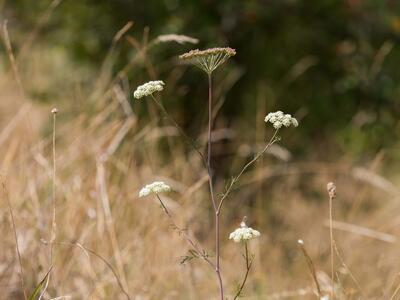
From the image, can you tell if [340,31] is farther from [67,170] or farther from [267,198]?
[67,170]

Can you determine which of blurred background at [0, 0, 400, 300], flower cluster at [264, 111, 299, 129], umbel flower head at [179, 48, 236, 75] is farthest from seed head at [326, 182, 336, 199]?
blurred background at [0, 0, 400, 300]

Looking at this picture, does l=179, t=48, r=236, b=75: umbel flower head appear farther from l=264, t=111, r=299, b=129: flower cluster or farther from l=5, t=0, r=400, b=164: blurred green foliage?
l=5, t=0, r=400, b=164: blurred green foliage

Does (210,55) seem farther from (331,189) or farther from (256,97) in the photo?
(256,97)

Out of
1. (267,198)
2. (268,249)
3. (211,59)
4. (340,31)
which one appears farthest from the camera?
(267,198)

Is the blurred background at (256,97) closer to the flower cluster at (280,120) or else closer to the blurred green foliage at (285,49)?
the blurred green foliage at (285,49)

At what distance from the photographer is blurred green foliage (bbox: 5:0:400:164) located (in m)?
4.01

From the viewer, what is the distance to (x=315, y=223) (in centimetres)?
452

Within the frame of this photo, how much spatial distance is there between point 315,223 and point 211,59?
3266mm

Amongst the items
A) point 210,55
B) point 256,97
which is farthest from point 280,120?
point 256,97

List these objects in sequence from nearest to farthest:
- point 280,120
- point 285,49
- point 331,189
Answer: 1. point 280,120
2. point 331,189
3. point 285,49

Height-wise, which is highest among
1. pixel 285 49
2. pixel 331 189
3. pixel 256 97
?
pixel 331 189

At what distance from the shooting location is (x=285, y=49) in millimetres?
4391

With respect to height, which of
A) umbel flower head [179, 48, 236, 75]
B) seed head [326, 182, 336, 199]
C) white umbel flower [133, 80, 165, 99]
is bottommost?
seed head [326, 182, 336, 199]

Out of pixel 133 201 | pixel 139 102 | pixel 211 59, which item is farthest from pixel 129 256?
pixel 139 102
